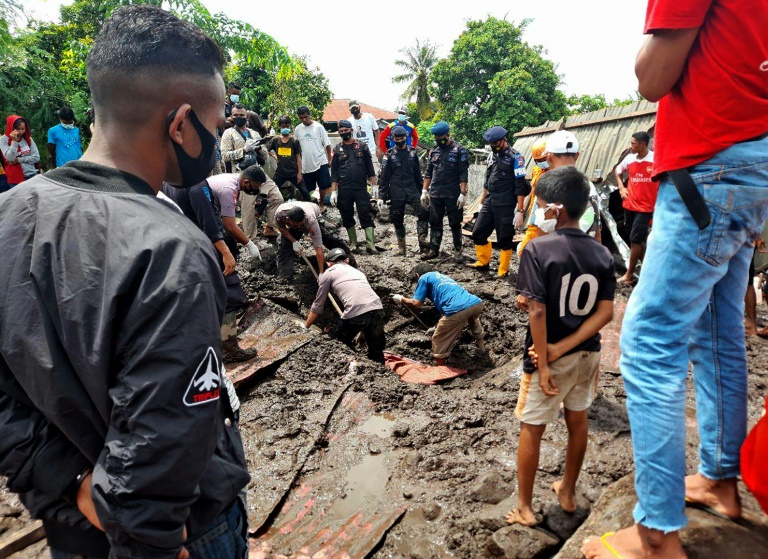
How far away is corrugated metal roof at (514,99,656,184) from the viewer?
7949mm

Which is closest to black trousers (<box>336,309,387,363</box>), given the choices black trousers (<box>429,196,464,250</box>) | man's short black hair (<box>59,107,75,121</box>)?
black trousers (<box>429,196,464,250</box>)

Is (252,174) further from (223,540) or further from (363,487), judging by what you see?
(223,540)

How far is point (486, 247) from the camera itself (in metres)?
7.17

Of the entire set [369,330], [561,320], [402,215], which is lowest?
[369,330]

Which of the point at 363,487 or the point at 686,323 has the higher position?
the point at 686,323

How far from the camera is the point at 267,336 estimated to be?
5.26 metres

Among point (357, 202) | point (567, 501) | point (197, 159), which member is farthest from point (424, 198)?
point (197, 159)

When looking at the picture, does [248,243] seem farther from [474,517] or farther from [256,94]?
[256,94]

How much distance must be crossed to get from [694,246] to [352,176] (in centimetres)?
688

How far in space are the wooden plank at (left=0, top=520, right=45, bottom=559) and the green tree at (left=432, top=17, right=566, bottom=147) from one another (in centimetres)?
1971

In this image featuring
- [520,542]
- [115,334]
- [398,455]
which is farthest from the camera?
[398,455]

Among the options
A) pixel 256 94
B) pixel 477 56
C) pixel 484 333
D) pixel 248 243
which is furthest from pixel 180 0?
pixel 477 56

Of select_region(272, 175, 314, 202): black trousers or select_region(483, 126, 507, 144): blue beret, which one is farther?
select_region(272, 175, 314, 202): black trousers

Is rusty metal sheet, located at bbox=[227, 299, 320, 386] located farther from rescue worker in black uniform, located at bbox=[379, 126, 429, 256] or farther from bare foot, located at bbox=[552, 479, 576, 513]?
rescue worker in black uniform, located at bbox=[379, 126, 429, 256]
